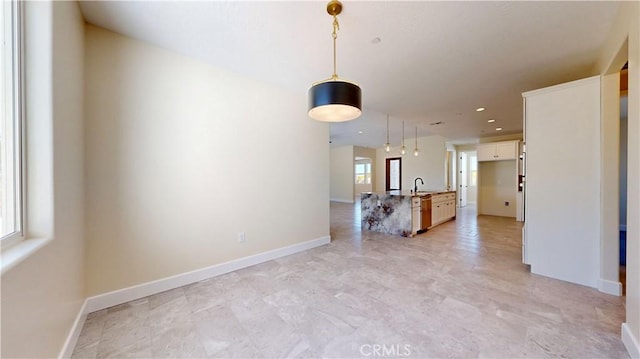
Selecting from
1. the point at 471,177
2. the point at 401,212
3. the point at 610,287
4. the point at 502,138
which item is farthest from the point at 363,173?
the point at 610,287

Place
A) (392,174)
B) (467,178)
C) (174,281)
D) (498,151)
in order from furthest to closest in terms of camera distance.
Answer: (392,174) → (467,178) → (498,151) → (174,281)

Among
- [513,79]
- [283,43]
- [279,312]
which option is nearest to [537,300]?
[279,312]

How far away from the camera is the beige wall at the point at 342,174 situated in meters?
10.7

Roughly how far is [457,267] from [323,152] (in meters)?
2.81

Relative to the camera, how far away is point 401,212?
5117 mm

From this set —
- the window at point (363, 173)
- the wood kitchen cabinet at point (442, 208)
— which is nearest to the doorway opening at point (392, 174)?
the window at point (363, 173)

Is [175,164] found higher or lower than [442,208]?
higher

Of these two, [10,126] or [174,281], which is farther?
[174,281]

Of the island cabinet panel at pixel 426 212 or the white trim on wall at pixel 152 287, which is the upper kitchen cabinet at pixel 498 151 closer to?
the island cabinet panel at pixel 426 212

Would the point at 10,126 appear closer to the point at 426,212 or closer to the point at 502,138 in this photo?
the point at 426,212

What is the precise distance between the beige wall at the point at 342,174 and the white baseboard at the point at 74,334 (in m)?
9.39

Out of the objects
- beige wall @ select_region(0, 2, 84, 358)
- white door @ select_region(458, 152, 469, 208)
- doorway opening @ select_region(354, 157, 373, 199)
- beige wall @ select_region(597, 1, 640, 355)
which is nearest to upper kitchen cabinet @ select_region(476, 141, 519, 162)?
white door @ select_region(458, 152, 469, 208)

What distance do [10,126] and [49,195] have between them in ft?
1.49

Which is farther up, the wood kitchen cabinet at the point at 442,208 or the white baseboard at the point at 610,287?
the wood kitchen cabinet at the point at 442,208
